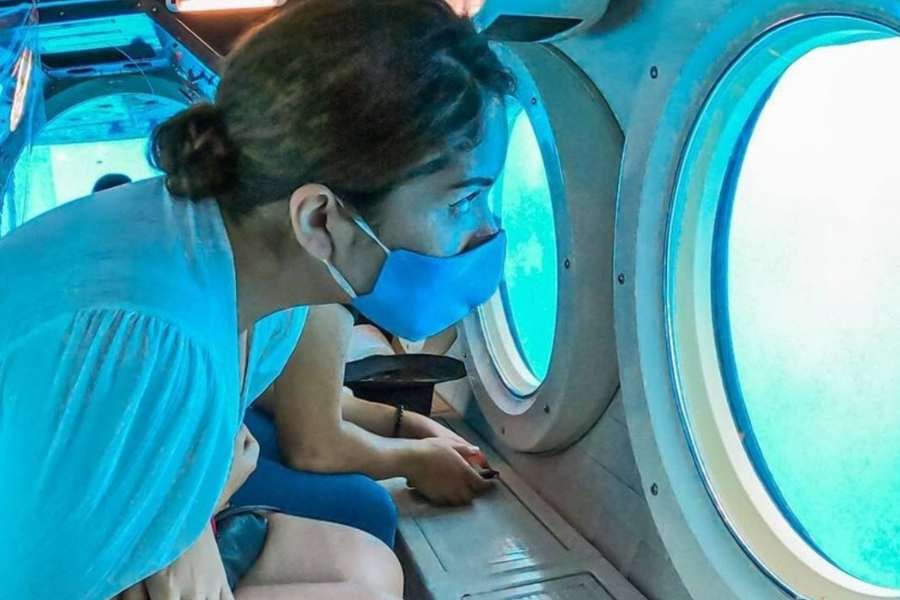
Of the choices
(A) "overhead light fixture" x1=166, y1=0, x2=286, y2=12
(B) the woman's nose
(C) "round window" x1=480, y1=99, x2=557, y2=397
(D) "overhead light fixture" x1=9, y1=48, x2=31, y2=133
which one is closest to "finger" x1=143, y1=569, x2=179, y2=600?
(B) the woman's nose

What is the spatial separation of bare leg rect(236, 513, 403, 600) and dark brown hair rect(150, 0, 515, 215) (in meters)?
0.84

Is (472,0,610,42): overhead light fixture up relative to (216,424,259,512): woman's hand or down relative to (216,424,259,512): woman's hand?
up

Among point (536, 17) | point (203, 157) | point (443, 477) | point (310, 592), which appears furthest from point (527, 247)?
point (203, 157)

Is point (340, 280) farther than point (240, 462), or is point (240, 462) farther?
point (240, 462)

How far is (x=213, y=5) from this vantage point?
10.1 feet

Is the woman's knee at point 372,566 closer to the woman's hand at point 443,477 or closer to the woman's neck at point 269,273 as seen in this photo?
the woman's hand at point 443,477

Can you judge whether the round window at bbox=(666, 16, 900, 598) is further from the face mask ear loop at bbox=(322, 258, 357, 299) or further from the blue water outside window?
the face mask ear loop at bbox=(322, 258, 357, 299)

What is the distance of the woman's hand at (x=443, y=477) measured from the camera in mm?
2262

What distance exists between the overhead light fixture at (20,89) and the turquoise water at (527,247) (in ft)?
5.38

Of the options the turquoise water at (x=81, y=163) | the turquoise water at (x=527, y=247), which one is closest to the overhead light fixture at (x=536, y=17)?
the turquoise water at (x=527, y=247)

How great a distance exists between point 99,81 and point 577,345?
10.8 ft

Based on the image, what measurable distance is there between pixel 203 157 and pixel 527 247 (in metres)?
1.46

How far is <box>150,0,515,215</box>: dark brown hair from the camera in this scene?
1086 millimetres

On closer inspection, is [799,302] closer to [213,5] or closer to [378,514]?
[378,514]
